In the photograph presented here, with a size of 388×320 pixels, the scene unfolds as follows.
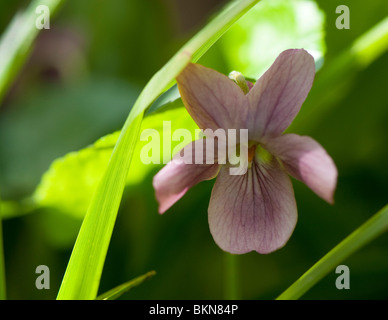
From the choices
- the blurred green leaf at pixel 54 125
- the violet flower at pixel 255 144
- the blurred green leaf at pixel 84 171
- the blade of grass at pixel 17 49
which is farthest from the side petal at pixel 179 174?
the blurred green leaf at pixel 54 125

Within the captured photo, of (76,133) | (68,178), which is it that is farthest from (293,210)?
(76,133)

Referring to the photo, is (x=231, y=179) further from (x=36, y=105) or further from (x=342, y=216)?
(x=36, y=105)

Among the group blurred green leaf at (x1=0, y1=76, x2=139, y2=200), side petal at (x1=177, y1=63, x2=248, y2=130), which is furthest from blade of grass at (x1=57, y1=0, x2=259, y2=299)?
blurred green leaf at (x1=0, y1=76, x2=139, y2=200)

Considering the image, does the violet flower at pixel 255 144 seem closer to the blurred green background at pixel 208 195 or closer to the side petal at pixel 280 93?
the side petal at pixel 280 93

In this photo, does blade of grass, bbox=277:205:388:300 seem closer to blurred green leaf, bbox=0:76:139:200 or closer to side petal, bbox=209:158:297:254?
side petal, bbox=209:158:297:254

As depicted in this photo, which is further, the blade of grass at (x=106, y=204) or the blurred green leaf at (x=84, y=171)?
the blurred green leaf at (x=84, y=171)

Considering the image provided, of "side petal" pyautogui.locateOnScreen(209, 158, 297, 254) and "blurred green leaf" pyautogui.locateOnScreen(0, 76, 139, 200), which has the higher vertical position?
"blurred green leaf" pyautogui.locateOnScreen(0, 76, 139, 200)
